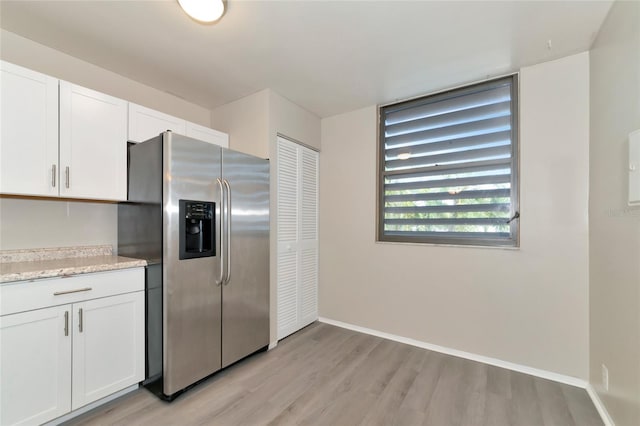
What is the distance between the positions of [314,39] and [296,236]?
1.92 metres

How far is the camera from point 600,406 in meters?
1.81

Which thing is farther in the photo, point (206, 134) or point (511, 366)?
point (206, 134)

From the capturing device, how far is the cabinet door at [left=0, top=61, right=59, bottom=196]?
1.62 m

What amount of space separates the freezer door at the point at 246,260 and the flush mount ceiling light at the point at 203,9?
89 cm

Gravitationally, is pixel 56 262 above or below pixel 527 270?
above

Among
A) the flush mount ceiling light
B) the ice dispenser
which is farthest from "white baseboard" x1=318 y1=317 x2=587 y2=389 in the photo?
the flush mount ceiling light

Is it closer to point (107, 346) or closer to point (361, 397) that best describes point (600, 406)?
point (361, 397)

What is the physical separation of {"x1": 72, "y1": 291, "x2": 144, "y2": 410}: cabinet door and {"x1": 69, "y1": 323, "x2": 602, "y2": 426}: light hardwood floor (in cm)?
16

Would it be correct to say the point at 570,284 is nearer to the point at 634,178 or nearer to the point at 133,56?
the point at 634,178

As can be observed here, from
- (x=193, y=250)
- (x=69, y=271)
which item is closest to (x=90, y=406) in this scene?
(x=69, y=271)

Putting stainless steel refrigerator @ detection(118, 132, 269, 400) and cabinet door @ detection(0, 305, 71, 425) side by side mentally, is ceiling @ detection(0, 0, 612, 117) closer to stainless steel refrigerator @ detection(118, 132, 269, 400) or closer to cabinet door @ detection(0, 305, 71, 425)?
stainless steel refrigerator @ detection(118, 132, 269, 400)

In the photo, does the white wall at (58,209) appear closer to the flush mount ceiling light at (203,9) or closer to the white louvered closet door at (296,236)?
the flush mount ceiling light at (203,9)

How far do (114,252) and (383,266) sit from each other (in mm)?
2595

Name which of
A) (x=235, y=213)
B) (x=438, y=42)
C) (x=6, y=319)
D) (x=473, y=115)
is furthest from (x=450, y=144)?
(x=6, y=319)
